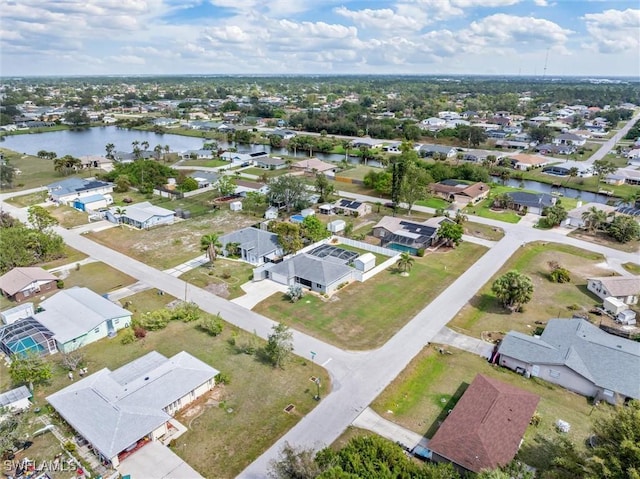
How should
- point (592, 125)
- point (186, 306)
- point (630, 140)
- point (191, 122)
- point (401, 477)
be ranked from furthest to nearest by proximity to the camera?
point (191, 122) < point (592, 125) < point (630, 140) < point (186, 306) < point (401, 477)

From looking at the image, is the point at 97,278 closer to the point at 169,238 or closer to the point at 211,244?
the point at 169,238

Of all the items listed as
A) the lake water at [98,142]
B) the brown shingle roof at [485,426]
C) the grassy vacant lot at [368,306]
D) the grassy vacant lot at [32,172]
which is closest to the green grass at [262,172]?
the lake water at [98,142]

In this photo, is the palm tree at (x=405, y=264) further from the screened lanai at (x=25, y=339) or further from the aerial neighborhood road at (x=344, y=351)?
the screened lanai at (x=25, y=339)

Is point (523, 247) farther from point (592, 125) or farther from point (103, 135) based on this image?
point (103, 135)

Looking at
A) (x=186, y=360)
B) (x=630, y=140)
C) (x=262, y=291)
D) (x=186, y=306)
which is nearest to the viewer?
(x=186, y=360)

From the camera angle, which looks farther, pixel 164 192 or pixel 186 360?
pixel 164 192

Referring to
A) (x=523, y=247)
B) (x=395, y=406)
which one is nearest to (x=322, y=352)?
(x=395, y=406)

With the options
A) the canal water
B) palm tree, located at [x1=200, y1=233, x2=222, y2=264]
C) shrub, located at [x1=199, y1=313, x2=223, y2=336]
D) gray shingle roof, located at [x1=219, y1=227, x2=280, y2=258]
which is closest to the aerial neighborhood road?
shrub, located at [x1=199, y1=313, x2=223, y2=336]
